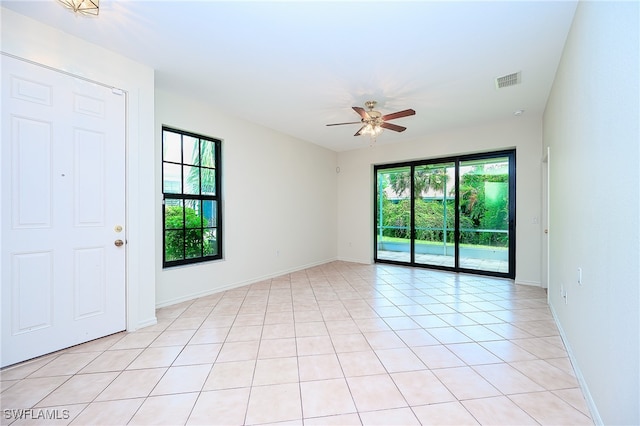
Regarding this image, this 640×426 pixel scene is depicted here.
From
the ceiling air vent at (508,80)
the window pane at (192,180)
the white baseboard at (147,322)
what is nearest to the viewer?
the white baseboard at (147,322)

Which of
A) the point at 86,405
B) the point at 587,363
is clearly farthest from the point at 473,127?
the point at 86,405

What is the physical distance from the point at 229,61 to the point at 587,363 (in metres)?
3.83

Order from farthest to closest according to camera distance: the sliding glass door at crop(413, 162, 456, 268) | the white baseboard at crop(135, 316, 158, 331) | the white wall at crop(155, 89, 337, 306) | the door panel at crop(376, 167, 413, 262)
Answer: the door panel at crop(376, 167, 413, 262) < the sliding glass door at crop(413, 162, 456, 268) < the white wall at crop(155, 89, 337, 306) < the white baseboard at crop(135, 316, 158, 331)

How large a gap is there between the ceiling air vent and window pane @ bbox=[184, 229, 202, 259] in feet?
14.1

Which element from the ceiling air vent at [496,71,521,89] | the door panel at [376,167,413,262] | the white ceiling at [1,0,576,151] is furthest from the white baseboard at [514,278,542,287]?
the ceiling air vent at [496,71,521,89]

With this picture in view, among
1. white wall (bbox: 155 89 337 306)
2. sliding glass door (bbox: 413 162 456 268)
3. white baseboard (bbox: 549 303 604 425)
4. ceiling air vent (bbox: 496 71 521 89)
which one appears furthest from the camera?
sliding glass door (bbox: 413 162 456 268)

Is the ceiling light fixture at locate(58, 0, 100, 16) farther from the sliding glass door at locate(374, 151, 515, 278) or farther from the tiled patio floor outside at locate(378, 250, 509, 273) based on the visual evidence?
the tiled patio floor outside at locate(378, 250, 509, 273)

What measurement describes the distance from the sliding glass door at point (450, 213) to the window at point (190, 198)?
372cm

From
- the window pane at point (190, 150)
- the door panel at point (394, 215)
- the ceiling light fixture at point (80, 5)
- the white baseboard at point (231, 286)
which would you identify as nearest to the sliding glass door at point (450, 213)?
the door panel at point (394, 215)

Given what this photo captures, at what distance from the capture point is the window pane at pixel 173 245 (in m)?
3.63

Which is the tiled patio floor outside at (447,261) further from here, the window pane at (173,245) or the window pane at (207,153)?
the window pane at (173,245)

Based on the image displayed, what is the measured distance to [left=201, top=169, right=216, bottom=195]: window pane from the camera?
411cm

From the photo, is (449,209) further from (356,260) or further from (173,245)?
(173,245)

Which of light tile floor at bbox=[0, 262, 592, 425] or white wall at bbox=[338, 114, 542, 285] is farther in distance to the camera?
white wall at bbox=[338, 114, 542, 285]
